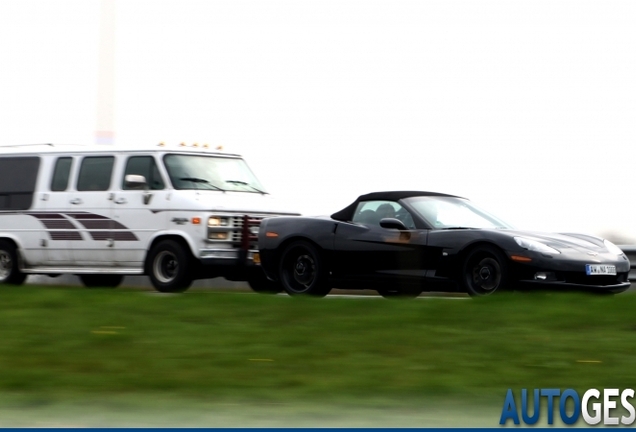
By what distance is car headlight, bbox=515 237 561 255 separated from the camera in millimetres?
12391

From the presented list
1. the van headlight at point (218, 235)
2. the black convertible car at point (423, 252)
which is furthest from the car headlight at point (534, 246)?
the van headlight at point (218, 235)

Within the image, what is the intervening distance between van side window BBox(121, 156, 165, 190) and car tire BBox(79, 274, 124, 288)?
2675 millimetres

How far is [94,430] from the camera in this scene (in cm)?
680

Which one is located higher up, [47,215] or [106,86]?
[106,86]

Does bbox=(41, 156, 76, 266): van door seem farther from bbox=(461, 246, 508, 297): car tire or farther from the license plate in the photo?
the license plate

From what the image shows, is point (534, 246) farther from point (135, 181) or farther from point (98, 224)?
point (98, 224)

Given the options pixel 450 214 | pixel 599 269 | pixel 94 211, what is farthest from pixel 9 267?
pixel 599 269

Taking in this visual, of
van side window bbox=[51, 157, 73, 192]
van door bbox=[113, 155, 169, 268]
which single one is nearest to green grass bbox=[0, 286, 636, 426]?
van door bbox=[113, 155, 169, 268]

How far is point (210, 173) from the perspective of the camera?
619 inches

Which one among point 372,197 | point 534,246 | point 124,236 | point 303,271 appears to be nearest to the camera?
point 534,246

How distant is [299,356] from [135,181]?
23.0ft

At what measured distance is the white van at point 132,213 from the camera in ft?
49.2

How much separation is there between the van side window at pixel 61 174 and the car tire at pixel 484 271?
249 inches

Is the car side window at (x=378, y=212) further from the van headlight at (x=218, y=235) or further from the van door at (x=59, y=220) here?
the van door at (x=59, y=220)
